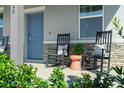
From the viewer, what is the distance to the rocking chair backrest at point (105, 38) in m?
9.41

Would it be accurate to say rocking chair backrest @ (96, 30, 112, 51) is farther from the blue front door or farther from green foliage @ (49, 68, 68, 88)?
green foliage @ (49, 68, 68, 88)

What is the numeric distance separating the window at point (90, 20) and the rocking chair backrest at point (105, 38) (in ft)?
1.63

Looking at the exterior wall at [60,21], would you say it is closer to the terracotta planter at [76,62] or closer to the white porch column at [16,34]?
the terracotta planter at [76,62]

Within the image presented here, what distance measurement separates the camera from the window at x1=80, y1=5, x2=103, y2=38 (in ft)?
33.9

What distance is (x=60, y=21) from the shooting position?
38.1 ft

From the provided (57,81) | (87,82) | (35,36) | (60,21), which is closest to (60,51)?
(60,21)

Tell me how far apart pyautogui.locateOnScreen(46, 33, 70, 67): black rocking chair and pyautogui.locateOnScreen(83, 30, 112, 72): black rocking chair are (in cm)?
77

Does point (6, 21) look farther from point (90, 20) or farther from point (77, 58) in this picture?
point (77, 58)

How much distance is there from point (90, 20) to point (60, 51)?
63.8 inches

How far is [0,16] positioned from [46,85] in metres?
11.6

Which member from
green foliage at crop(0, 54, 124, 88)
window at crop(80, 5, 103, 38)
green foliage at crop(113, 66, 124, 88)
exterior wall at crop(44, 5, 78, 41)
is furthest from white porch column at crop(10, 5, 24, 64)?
exterior wall at crop(44, 5, 78, 41)

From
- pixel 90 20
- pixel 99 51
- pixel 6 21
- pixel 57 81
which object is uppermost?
pixel 6 21

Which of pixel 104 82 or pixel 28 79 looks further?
pixel 28 79
